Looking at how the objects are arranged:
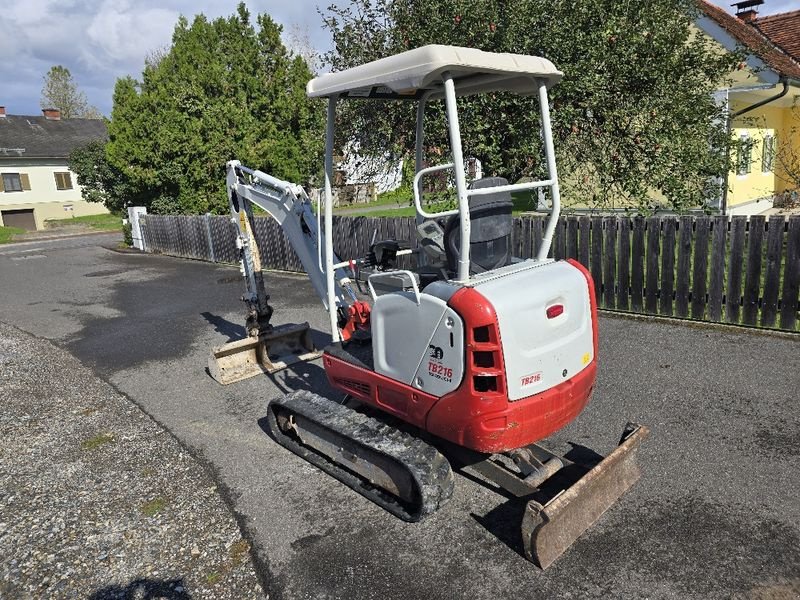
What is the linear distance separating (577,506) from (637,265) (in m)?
5.17

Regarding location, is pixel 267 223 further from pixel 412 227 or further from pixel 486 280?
pixel 486 280

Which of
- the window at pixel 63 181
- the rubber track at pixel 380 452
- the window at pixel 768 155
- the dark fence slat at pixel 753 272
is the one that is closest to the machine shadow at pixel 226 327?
the rubber track at pixel 380 452

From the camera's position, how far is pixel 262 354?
6934mm

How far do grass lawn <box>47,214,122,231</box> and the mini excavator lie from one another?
28680mm

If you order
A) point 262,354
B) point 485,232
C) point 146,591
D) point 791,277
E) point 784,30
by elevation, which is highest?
point 784,30

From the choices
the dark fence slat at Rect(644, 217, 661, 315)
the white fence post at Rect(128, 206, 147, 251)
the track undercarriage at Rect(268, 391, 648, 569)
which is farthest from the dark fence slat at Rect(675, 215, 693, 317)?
the white fence post at Rect(128, 206, 147, 251)

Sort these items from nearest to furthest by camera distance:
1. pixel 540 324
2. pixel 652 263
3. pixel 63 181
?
pixel 540 324 → pixel 652 263 → pixel 63 181

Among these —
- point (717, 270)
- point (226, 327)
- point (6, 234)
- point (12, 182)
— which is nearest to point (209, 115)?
point (226, 327)

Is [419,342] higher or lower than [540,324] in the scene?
lower

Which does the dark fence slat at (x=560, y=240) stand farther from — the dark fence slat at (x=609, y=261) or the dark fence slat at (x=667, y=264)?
the dark fence slat at (x=667, y=264)

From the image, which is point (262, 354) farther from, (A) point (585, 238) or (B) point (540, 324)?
(A) point (585, 238)

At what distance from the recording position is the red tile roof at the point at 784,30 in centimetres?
1579

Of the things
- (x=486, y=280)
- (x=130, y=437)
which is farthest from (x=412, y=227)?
(x=486, y=280)

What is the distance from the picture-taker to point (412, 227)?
34.8ft
